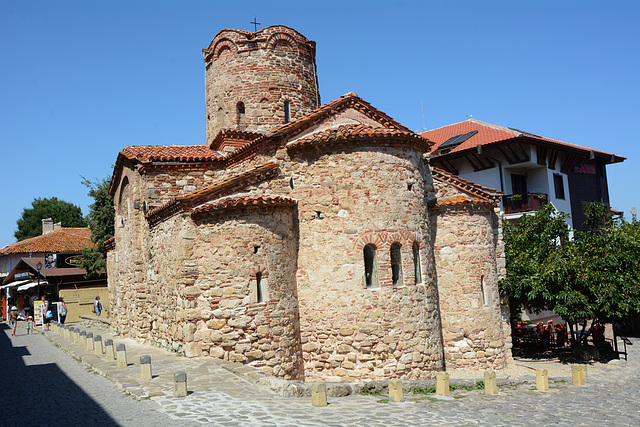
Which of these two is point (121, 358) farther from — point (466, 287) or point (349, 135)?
point (466, 287)

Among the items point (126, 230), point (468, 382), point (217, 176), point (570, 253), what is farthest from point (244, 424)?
point (570, 253)

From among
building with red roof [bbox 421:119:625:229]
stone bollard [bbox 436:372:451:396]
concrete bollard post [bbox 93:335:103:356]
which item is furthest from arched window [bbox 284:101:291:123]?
stone bollard [bbox 436:372:451:396]

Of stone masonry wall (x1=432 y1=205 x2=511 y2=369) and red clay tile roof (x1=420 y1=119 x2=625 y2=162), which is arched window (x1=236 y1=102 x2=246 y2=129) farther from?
red clay tile roof (x1=420 y1=119 x2=625 y2=162)

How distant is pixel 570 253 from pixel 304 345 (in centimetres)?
930

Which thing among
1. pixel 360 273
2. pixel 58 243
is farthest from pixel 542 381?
pixel 58 243

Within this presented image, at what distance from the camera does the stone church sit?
11.1m

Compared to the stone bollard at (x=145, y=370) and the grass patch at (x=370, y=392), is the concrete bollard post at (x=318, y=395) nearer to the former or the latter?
the grass patch at (x=370, y=392)

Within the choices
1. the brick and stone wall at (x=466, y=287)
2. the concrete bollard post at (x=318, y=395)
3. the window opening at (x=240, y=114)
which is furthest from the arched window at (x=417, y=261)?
Result: the window opening at (x=240, y=114)

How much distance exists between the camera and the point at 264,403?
754cm

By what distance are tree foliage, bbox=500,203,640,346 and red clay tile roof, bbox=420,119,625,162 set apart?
629cm

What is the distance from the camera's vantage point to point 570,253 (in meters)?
15.8

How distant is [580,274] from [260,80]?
37.5 ft

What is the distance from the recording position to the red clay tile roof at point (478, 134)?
22031mm

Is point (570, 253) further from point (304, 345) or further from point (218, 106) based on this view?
point (218, 106)
